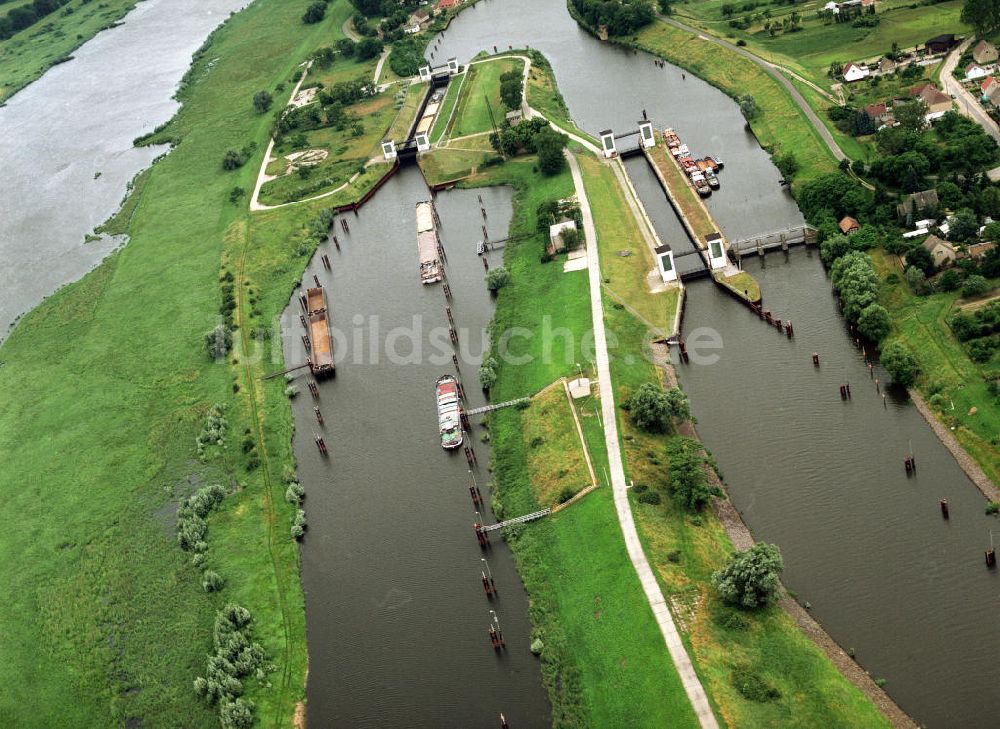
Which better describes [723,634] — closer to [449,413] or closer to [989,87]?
[449,413]

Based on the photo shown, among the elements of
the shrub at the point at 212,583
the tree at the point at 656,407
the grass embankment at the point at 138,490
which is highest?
the tree at the point at 656,407

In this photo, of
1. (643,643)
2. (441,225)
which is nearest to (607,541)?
(643,643)

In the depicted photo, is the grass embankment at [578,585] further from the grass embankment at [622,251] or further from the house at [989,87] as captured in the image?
the house at [989,87]

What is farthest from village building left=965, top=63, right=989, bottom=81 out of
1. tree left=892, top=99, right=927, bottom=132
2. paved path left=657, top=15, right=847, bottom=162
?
paved path left=657, top=15, right=847, bottom=162

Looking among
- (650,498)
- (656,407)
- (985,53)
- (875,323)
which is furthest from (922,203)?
(650,498)

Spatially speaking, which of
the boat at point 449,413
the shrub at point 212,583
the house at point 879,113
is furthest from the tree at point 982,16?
the shrub at point 212,583
